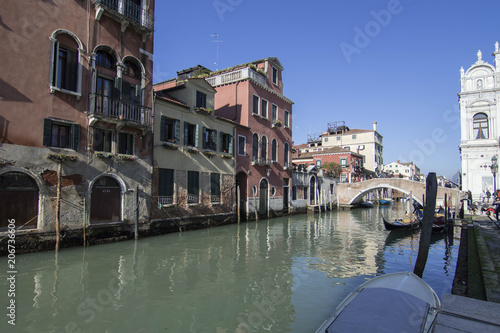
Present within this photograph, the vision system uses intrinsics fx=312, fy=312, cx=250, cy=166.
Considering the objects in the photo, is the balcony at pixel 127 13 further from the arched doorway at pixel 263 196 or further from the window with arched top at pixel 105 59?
the arched doorway at pixel 263 196

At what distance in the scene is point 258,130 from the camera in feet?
70.6

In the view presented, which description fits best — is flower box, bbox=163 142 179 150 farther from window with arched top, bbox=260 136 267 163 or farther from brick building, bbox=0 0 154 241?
window with arched top, bbox=260 136 267 163

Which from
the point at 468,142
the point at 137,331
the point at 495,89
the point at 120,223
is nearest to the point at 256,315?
the point at 137,331

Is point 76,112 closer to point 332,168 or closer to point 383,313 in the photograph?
point 383,313

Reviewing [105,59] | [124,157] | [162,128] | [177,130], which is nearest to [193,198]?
[177,130]

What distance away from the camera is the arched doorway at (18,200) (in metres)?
9.36

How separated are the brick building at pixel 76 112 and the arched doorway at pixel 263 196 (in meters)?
9.65

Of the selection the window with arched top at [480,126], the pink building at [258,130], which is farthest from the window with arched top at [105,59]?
the window with arched top at [480,126]

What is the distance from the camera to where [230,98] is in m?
21.1

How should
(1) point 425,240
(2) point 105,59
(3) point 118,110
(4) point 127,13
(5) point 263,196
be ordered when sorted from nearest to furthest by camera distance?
1. (1) point 425,240
2. (3) point 118,110
3. (2) point 105,59
4. (4) point 127,13
5. (5) point 263,196

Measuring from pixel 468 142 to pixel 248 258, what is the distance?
83.0 ft

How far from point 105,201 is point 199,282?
21.1ft

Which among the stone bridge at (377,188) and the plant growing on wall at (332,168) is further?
the plant growing on wall at (332,168)

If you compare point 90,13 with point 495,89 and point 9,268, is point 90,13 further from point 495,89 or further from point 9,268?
point 495,89
